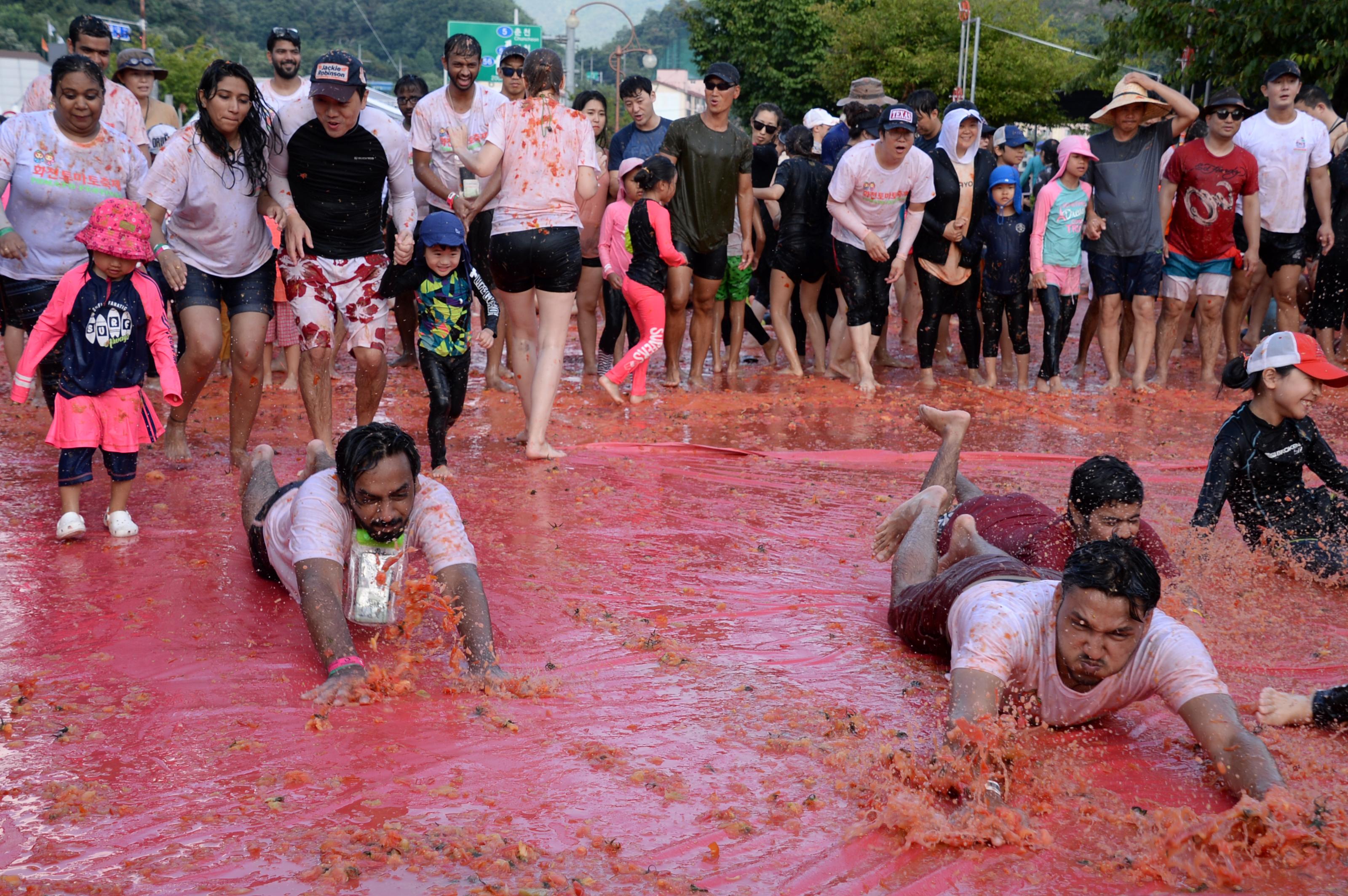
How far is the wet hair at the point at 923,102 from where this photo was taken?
10195mm

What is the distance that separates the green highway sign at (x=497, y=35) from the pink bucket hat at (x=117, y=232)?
5067 cm

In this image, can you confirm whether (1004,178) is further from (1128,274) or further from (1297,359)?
(1297,359)

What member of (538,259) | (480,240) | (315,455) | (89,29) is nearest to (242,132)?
(538,259)

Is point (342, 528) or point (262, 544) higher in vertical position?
point (342, 528)

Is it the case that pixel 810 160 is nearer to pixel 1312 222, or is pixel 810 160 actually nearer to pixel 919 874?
pixel 1312 222

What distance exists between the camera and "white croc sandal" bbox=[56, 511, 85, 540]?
538 cm

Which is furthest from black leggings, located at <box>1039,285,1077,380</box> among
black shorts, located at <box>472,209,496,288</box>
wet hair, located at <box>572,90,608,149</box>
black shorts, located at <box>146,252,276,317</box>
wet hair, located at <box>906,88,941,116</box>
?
black shorts, located at <box>146,252,276,317</box>

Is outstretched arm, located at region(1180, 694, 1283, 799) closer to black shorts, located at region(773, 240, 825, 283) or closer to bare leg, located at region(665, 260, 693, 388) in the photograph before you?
bare leg, located at region(665, 260, 693, 388)

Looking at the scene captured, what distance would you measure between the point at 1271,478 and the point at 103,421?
515 cm

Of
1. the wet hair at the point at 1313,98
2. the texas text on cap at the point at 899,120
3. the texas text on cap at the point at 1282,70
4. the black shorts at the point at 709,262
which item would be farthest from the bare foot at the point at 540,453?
the wet hair at the point at 1313,98

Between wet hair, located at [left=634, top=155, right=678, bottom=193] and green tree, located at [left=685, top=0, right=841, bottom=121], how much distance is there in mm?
33037

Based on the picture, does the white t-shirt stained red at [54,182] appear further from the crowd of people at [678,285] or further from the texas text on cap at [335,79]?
the texas text on cap at [335,79]

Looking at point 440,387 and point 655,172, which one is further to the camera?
point 655,172

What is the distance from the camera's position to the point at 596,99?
1100 cm
